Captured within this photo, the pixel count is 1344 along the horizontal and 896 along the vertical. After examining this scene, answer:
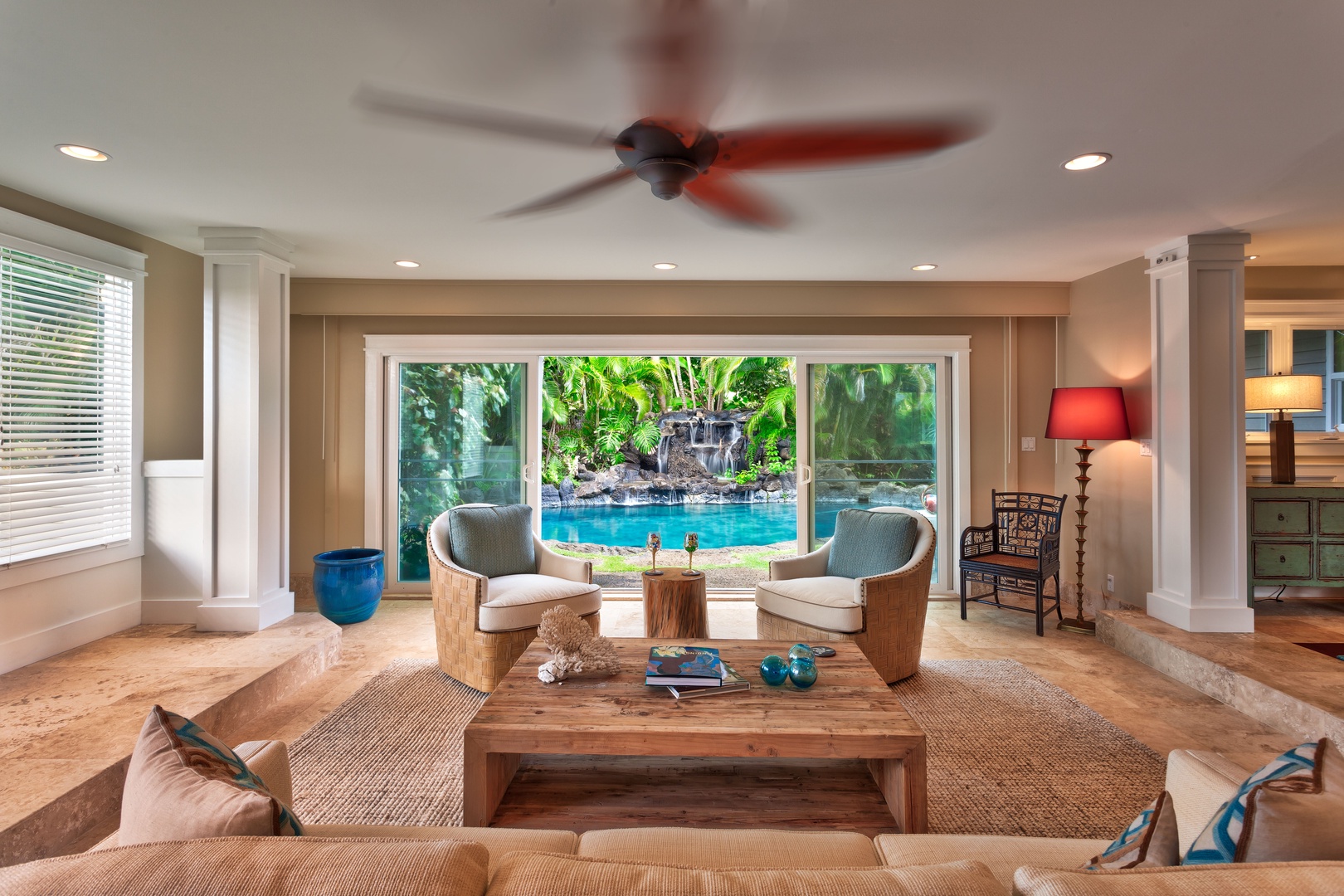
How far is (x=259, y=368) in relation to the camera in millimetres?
3678

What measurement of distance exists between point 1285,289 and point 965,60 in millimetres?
3964

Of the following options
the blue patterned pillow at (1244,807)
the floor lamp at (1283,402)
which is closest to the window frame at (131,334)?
the blue patterned pillow at (1244,807)

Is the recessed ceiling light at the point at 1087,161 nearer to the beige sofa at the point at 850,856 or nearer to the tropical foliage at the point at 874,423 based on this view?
the beige sofa at the point at 850,856

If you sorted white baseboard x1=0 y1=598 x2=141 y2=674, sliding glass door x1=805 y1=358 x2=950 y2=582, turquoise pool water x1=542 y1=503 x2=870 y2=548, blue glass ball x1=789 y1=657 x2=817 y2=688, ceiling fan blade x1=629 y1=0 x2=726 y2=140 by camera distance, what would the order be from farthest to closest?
turquoise pool water x1=542 y1=503 x2=870 y2=548 < sliding glass door x1=805 y1=358 x2=950 y2=582 < white baseboard x1=0 y1=598 x2=141 y2=674 < blue glass ball x1=789 y1=657 x2=817 y2=688 < ceiling fan blade x1=629 y1=0 x2=726 y2=140

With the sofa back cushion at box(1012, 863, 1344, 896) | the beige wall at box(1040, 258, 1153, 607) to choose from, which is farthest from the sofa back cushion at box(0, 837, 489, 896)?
the beige wall at box(1040, 258, 1153, 607)

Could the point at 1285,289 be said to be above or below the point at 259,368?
above

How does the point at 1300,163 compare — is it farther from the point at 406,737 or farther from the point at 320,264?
the point at 320,264

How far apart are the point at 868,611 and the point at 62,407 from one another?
3.98 m

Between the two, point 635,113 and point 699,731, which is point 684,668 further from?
point 635,113

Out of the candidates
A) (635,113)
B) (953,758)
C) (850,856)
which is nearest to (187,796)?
(850,856)

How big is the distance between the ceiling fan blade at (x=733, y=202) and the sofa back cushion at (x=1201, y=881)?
7.47 ft

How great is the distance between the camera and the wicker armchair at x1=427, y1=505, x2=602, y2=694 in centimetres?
313

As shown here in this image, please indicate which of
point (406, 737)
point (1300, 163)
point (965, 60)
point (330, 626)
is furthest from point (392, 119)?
point (1300, 163)

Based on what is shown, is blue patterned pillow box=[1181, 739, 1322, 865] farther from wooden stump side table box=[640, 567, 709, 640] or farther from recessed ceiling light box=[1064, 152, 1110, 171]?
wooden stump side table box=[640, 567, 709, 640]
